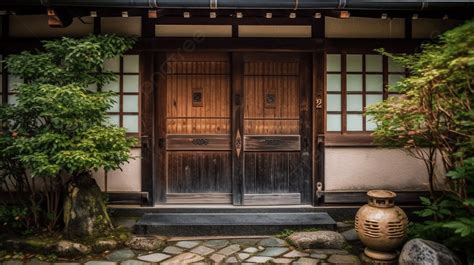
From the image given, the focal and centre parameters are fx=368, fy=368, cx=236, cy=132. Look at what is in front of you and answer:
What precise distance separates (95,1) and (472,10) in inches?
237

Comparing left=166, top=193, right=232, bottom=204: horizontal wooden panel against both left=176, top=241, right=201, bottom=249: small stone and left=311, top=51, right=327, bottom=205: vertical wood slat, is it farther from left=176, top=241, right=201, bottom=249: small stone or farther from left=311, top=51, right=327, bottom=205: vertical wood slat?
left=311, top=51, right=327, bottom=205: vertical wood slat

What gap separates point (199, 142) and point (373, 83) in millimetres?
3446

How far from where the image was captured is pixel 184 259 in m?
5.04

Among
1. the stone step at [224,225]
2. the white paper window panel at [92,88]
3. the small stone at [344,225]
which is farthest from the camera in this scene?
the white paper window panel at [92,88]

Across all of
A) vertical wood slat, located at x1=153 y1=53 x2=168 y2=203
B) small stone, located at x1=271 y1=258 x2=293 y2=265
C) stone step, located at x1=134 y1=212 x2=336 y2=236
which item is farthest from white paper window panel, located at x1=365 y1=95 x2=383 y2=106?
vertical wood slat, located at x1=153 y1=53 x2=168 y2=203

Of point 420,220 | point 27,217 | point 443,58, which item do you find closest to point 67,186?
point 27,217

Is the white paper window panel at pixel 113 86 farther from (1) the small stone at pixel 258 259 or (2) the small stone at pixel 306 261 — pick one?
(2) the small stone at pixel 306 261

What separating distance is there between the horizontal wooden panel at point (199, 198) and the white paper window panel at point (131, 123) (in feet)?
4.54

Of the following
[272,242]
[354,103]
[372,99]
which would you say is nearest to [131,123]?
[272,242]

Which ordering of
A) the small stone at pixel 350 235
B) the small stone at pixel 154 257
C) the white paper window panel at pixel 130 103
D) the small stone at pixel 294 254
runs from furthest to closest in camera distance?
1. the white paper window panel at pixel 130 103
2. the small stone at pixel 350 235
3. the small stone at pixel 294 254
4. the small stone at pixel 154 257

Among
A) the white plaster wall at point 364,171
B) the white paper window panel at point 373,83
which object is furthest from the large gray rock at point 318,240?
the white paper window panel at point 373,83

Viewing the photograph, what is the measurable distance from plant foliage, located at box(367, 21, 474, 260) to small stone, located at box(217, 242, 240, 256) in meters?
2.49

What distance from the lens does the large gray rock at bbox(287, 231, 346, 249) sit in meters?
5.45

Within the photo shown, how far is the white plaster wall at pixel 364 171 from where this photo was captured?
6.79 meters
